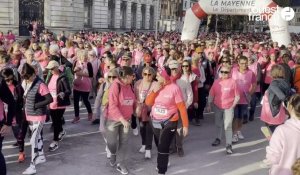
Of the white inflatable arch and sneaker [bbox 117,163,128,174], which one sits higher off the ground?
the white inflatable arch

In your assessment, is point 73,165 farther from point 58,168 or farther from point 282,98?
point 282,98

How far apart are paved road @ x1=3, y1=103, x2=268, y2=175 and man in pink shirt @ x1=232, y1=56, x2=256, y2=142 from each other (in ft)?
1.11

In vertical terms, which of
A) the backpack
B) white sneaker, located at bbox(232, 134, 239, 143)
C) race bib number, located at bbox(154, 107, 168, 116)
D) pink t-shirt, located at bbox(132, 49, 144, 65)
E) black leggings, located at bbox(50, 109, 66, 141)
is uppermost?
pink t-shirt, located at bbox(132, 49, 144, 65)

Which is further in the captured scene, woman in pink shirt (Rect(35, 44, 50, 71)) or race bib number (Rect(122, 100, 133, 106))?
woman in pink shirt (Rect(35, 44, 50, 71))

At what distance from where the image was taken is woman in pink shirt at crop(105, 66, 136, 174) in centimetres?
630

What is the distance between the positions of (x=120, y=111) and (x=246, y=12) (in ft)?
47.4

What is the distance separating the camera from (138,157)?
24.9ft

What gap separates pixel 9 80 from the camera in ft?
21.6

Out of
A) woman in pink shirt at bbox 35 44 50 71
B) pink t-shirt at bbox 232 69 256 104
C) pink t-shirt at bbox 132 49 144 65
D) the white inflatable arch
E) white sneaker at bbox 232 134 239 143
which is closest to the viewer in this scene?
white sneaker at bbox 232 134 239 143

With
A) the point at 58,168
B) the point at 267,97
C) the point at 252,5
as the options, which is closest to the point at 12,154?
the point at 58,168

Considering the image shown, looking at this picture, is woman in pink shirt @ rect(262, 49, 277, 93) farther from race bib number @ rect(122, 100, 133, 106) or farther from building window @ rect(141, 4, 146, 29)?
building window @ rect(141, 4, 146, 29)

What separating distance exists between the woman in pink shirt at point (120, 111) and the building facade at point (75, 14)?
24.1 metres

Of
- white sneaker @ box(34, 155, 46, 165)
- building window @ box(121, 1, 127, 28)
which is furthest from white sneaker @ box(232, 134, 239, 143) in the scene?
building window @ box(121, 1, 127, 28)

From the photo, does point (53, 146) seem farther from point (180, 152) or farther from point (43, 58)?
point (43, 58)
